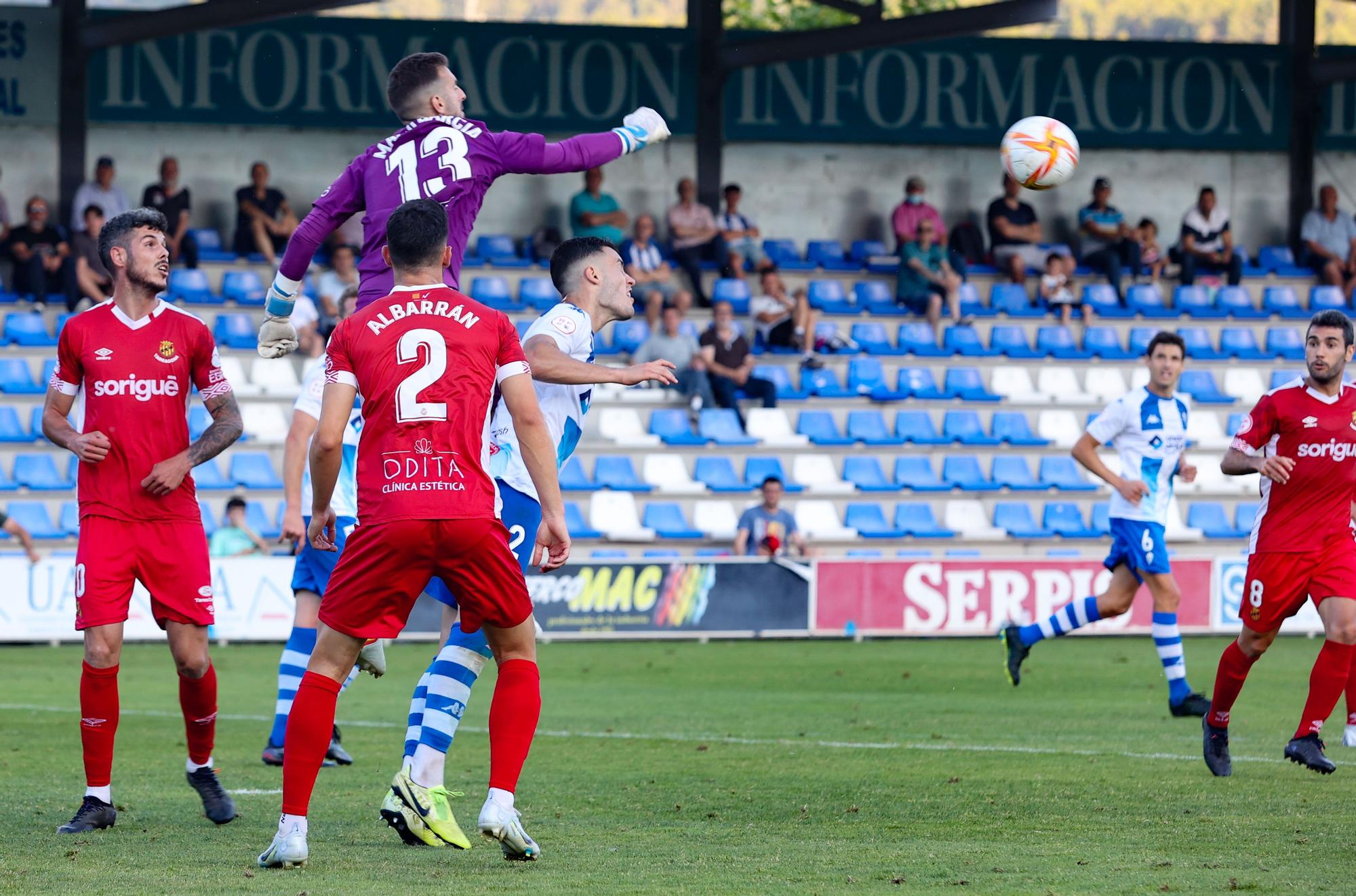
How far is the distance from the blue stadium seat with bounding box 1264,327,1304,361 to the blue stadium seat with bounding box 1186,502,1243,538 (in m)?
3.08

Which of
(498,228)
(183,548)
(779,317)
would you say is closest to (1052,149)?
(183,548)

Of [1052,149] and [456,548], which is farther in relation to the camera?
[1052,149]

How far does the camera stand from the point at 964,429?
22.6 m

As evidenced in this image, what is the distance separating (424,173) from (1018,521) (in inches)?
608

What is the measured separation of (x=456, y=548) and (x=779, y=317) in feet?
58.1

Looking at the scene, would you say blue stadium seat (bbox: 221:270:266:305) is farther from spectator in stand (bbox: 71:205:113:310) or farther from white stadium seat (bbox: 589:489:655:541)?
white stadium seat (bbox: 589:489:655:541)

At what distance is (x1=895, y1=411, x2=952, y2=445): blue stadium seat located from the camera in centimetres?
2217

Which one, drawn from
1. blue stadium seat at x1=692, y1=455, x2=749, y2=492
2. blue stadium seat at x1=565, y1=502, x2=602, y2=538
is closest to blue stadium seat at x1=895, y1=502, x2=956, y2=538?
blue stadium seat at x1=692, y1=455, x2=749, y2=492

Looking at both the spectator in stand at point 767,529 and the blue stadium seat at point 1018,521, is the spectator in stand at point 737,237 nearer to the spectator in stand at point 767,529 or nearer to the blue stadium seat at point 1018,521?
the blue stadium seat at point 1018,521

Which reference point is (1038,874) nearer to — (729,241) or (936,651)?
(936,651)

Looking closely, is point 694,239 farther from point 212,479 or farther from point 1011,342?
point 212,479

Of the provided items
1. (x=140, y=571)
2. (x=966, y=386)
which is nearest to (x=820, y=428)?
(x=966, y=386)

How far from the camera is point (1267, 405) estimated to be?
8.69 m

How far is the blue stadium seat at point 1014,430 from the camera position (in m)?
22.5
